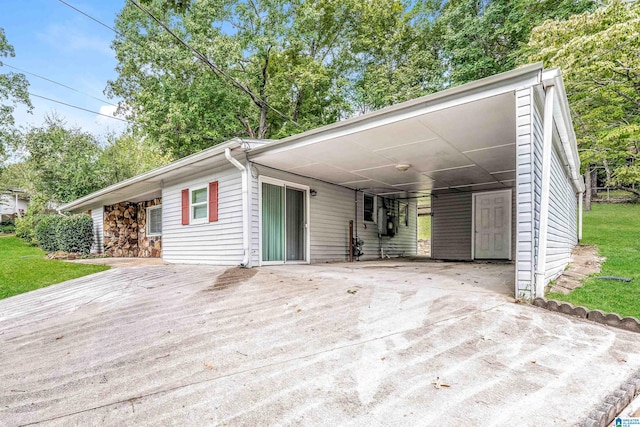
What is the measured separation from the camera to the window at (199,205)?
7.60 metres

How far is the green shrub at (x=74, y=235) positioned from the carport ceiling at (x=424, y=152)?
812 centimetres

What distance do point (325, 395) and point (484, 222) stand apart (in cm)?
905

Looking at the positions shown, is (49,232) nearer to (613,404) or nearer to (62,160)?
(62,160)

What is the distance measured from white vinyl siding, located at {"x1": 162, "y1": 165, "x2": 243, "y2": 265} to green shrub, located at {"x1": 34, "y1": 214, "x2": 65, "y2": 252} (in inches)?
211

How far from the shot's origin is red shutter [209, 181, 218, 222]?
7.11 m

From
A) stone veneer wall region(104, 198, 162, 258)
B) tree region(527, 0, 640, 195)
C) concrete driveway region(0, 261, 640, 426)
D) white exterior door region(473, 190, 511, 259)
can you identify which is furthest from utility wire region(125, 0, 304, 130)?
tree region(527, 0, 640, 195)

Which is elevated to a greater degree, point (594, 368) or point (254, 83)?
point (254, 83)

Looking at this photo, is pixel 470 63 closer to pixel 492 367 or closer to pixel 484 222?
pixel 484 222

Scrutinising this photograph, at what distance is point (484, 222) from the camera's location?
377 inches

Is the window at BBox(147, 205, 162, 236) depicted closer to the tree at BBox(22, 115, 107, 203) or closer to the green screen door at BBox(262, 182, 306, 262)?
the green screen door at BBox(262, 182, 306, 262)

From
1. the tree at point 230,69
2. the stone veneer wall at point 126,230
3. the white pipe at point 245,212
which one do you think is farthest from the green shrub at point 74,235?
the white pipe at point 245,212

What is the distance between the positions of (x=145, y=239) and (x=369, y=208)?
24.9ft

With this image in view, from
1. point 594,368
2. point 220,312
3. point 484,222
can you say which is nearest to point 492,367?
point 594,368

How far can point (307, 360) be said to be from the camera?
233 cm
